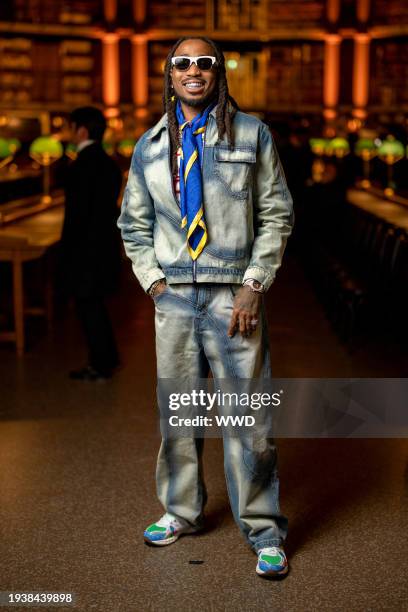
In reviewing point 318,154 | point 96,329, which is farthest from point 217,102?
point 318,154

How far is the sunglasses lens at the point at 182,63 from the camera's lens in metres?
2.56

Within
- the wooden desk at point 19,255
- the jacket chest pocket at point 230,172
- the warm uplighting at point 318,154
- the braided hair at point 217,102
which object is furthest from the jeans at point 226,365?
the warm uplighting at point 318,154

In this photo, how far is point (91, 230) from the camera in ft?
16.1

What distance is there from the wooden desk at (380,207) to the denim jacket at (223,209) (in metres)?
4.41

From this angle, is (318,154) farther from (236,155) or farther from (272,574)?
(272,574)

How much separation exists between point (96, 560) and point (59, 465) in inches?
37.0

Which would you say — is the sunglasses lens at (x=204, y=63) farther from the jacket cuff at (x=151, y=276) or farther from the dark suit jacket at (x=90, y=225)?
the dark suit jacket at (x=90, y=225)

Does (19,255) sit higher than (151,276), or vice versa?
(151,276)

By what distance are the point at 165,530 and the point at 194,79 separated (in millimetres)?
1324

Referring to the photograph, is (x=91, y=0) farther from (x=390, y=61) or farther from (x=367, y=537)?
(x=367, y=537)

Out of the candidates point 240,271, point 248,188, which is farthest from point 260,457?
point 248,188

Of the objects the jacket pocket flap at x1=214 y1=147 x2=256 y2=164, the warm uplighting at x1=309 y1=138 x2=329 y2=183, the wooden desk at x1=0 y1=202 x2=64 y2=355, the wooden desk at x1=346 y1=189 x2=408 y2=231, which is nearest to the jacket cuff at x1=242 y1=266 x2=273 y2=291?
the jacket pocket flap at x1=214 y1=147 x2=256 y2=164

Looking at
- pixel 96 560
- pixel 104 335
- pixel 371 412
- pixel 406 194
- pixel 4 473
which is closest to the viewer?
pixel 96 560

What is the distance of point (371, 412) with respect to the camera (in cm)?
442
